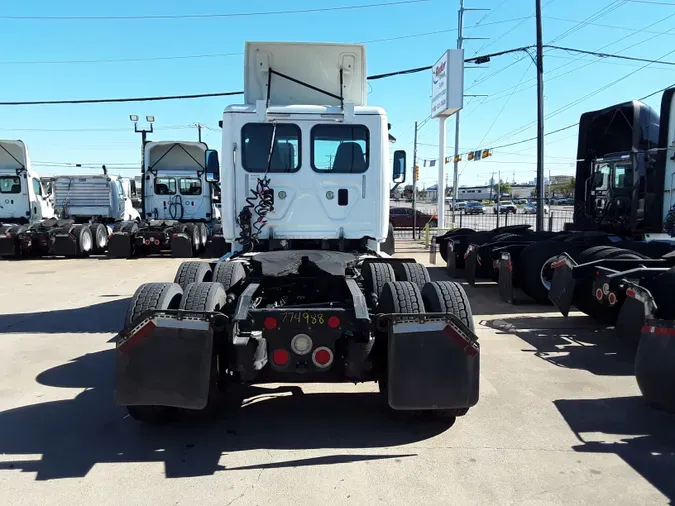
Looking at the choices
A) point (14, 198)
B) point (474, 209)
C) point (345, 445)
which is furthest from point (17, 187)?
point (474, 209)

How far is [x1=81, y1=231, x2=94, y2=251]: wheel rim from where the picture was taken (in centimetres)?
1702

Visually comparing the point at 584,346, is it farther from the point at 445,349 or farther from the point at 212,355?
the point at 212,355

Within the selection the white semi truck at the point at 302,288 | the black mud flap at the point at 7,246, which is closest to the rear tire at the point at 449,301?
the white semi truck at the point at 302,288

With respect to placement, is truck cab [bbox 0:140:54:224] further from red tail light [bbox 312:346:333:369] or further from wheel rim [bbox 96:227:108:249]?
red tail light [bbox 312:346:333:369]

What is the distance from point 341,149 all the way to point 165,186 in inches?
527

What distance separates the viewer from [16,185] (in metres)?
18.3

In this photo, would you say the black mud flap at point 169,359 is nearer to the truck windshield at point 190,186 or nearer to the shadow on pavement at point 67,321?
the shadow on pavement at point 67,321

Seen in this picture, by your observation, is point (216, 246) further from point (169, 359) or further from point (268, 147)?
point (169, 359)

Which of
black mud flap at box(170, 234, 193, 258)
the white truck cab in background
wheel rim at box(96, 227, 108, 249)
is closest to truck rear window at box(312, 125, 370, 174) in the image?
the white truck cab in background

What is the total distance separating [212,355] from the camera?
397cm

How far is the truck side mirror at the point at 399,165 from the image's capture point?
7.42 meters

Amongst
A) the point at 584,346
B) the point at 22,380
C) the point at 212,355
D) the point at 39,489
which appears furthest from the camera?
the point at 584,346


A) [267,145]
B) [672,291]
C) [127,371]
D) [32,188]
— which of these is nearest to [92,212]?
[32,188]

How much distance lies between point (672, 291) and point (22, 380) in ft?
20.6
